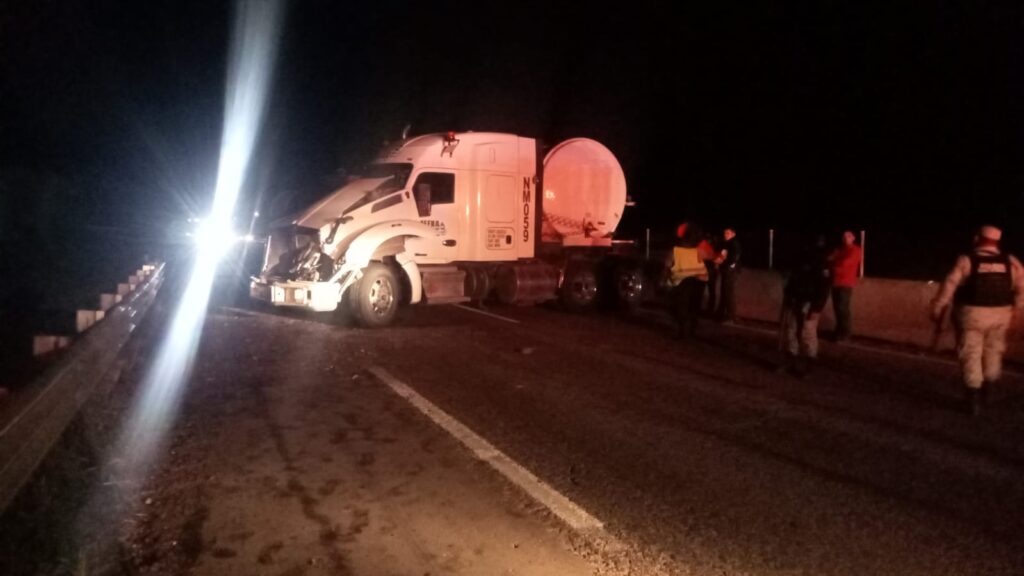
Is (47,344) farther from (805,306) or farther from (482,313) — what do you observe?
(482,313)

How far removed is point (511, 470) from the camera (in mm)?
7445

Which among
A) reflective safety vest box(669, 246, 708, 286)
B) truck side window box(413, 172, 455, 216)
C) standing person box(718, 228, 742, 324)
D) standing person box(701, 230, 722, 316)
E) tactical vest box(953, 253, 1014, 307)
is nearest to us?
tactical vest box(953, 253, 1014, 307)

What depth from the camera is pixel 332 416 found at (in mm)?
9352

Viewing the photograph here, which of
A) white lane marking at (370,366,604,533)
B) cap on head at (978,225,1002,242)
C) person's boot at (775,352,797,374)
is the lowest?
white lane marking at (370,366,604,533)

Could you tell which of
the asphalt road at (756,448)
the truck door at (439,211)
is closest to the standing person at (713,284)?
the asphalt road at (756,448)

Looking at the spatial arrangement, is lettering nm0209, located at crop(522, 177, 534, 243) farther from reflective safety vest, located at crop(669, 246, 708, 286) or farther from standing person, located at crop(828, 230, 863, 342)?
standing person, located at crop(828, 230, 863, 342)

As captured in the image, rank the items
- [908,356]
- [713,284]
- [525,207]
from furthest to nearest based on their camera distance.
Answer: [525,207] → [713,284] → [908,356]

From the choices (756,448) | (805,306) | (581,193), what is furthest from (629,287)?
(756,448)

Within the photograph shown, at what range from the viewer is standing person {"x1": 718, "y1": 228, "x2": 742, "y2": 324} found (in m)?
17.5

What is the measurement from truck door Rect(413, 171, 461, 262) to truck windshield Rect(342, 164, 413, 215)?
248 mm

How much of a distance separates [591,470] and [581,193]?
1330 cm

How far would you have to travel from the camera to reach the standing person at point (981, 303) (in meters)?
9.41

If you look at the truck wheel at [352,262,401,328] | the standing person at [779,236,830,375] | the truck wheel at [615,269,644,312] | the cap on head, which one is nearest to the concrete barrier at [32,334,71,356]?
the truck wheel at [352,262,401,328]

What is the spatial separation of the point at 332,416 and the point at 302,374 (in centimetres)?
250
